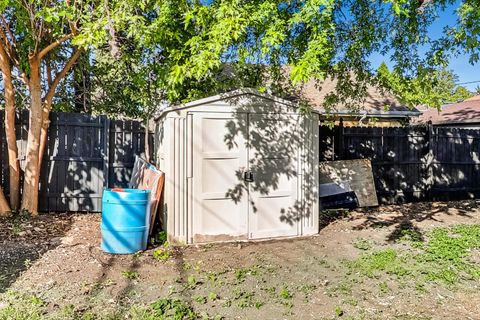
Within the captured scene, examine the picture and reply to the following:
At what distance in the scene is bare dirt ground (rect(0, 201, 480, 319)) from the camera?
350cm

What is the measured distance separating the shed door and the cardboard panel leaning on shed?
0.05 feet

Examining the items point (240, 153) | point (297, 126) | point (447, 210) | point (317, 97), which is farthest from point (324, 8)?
point (317, 97)

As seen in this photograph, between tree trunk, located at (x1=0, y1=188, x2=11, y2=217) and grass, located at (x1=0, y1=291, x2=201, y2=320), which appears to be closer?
grass, located at (x1=0, y1=291, x2=201, y2=320)

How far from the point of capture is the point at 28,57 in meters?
6.17

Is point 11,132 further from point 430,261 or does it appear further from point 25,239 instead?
point 430,261

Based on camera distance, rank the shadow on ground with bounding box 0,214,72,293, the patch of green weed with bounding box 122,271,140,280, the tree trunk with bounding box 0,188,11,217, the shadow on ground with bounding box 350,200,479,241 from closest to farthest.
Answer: the patch of green weed with bounding box 122,271,140,280 → the shadow on ground with bounding box 0,214,72,293 → the tree trunk with bounding box 0,188,11,217 → the shadow on ground with bounding box 350,200,479,241

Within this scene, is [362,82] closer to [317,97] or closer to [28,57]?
[28,57]

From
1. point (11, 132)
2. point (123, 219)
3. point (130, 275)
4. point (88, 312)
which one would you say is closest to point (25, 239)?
point (123, 219)

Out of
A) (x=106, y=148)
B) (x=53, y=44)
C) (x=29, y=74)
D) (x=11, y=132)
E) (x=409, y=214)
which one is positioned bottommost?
(x=409, y=214)

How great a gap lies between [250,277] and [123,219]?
176 centimetres

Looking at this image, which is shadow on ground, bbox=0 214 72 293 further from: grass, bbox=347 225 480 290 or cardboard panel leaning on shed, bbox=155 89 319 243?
grass, bbox=347 225 480 290

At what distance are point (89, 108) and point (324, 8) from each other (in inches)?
220

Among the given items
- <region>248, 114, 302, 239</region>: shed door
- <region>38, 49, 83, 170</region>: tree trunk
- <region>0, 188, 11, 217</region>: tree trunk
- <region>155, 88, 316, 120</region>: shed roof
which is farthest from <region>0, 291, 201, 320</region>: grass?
<region>38, 49, 83, 170</region>: tree trunk

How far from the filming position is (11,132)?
641 cm
